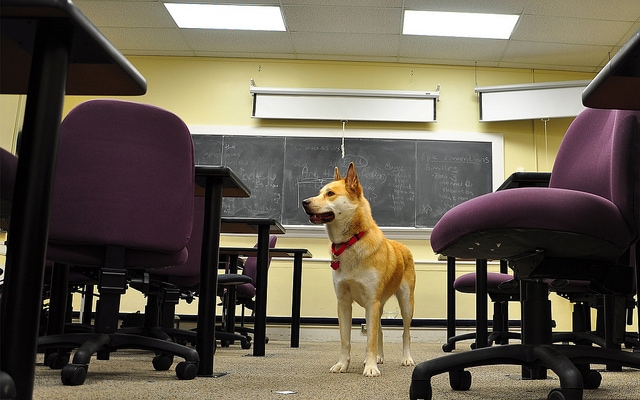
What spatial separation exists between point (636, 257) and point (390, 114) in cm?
458

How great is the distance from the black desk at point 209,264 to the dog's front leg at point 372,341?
1.96ft

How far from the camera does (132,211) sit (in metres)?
1.78

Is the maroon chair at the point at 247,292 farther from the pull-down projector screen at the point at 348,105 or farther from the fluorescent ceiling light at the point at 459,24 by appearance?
the fluorescent ceiling light at the point at 459,24

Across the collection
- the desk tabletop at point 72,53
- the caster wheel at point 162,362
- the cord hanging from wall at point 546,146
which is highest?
the cord hanging from wall at point 546,146

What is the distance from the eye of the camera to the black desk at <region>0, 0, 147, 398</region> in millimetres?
799

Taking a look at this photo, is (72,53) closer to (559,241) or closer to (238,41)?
(559,241)

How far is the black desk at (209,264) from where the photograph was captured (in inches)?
80.2

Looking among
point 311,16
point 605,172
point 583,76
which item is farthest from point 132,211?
point 583,76

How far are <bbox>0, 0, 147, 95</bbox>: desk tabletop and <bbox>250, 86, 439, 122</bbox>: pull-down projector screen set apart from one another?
4791mm

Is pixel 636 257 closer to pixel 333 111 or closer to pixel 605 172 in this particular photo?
pixel 605 172

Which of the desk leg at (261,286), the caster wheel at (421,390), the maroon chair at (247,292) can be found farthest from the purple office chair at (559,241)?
the maroon chair at (247,292)

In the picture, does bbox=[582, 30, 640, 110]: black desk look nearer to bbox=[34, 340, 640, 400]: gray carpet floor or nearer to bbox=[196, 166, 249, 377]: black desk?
bbox=[34, 340, 640, 400]: gray carpet floor

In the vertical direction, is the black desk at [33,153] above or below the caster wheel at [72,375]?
above

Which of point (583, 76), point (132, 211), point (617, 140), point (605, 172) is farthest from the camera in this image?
point (583, 76)
